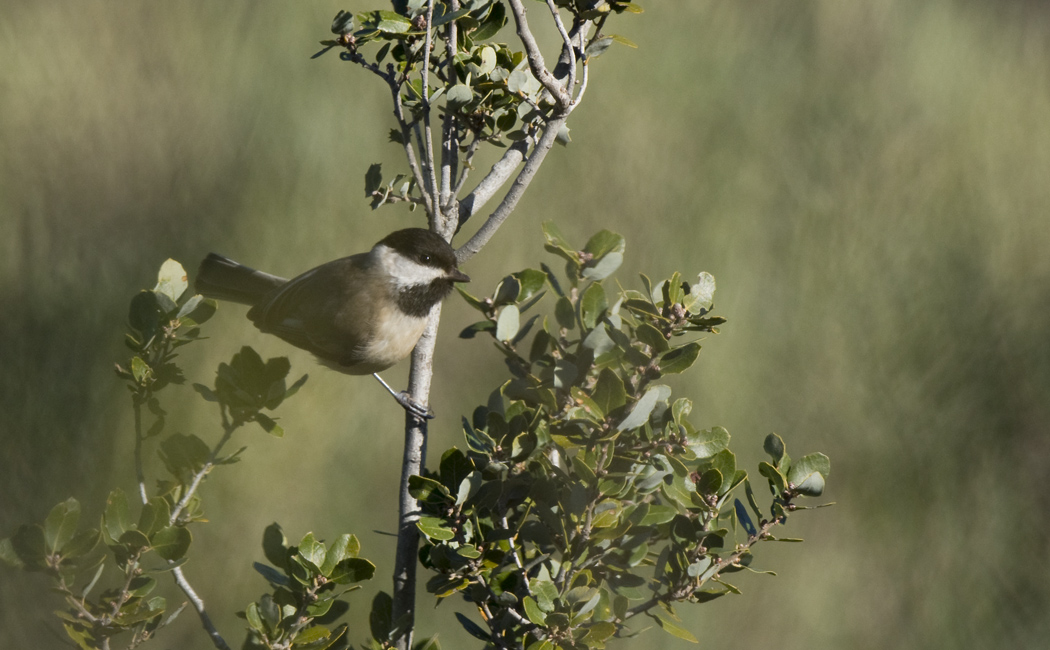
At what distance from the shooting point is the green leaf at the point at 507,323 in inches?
24.2

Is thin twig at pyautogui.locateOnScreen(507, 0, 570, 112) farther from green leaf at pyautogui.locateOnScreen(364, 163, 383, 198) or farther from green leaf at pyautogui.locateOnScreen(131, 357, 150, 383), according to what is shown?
green leaf at pyautogui.locateOnScreen(131, 357, 150, 383)

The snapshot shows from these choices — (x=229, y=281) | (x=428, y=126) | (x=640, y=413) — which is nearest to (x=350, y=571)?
(x=640, y=413)

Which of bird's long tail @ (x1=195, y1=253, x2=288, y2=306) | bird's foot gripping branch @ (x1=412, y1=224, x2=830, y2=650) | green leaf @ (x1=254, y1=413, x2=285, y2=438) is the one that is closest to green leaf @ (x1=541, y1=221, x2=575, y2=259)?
bird's foot gripping branch @ (x1=412, y1=224, x2=830, y2=650)

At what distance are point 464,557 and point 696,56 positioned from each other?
1279 mm

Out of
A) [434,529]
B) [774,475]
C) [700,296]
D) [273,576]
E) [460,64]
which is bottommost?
[273,576]

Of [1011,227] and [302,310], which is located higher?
[1011,227]

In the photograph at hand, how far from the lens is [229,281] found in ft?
3.56

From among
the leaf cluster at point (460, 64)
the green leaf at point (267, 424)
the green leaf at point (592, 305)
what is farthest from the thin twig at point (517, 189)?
the green leaf at point (267, 424)

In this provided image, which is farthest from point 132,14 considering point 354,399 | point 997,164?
point 997,164

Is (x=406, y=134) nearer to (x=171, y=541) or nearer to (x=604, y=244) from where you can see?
(x=604, y=244)

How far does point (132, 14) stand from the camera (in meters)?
1.27

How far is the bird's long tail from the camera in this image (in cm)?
108

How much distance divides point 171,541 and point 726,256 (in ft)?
3.59

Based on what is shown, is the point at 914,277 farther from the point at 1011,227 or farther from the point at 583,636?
the point at 583,636
